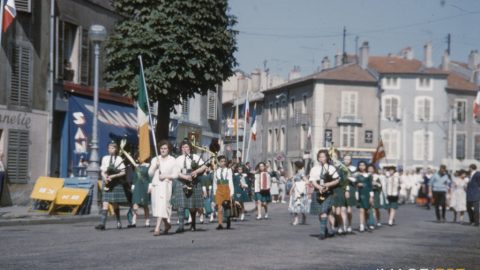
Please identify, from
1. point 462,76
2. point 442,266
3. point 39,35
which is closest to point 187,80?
point 39,35

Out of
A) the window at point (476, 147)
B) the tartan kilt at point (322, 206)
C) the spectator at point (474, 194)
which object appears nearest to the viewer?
the tartan kilt at point (322, 206)

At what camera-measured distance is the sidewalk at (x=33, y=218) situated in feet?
68.5

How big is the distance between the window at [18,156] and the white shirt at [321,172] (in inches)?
533

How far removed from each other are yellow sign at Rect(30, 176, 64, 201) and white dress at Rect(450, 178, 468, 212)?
1198 cm

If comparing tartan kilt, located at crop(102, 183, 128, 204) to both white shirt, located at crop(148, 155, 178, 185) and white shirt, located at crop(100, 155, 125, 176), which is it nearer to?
white shirt, located at crop(100, 155, 125, 176)

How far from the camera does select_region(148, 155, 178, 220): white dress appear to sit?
18067 millimetres

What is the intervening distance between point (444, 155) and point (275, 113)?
603 inches

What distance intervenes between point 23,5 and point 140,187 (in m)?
10.7

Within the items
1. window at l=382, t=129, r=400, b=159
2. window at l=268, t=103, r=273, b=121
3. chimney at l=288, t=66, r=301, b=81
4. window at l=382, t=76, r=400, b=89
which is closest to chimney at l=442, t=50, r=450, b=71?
window at l=382, t=76, r=400, b=89

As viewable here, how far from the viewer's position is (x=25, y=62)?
3000 centimetres

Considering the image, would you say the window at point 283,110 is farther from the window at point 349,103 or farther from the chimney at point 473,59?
the chimney at point 473,59

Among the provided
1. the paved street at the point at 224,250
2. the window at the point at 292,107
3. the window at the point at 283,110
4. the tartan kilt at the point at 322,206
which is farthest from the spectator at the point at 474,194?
the window at the point at 283,110

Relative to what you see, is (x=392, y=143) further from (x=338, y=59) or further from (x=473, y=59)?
(x=473, y=59)

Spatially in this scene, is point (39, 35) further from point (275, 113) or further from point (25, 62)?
point (275, 113)
